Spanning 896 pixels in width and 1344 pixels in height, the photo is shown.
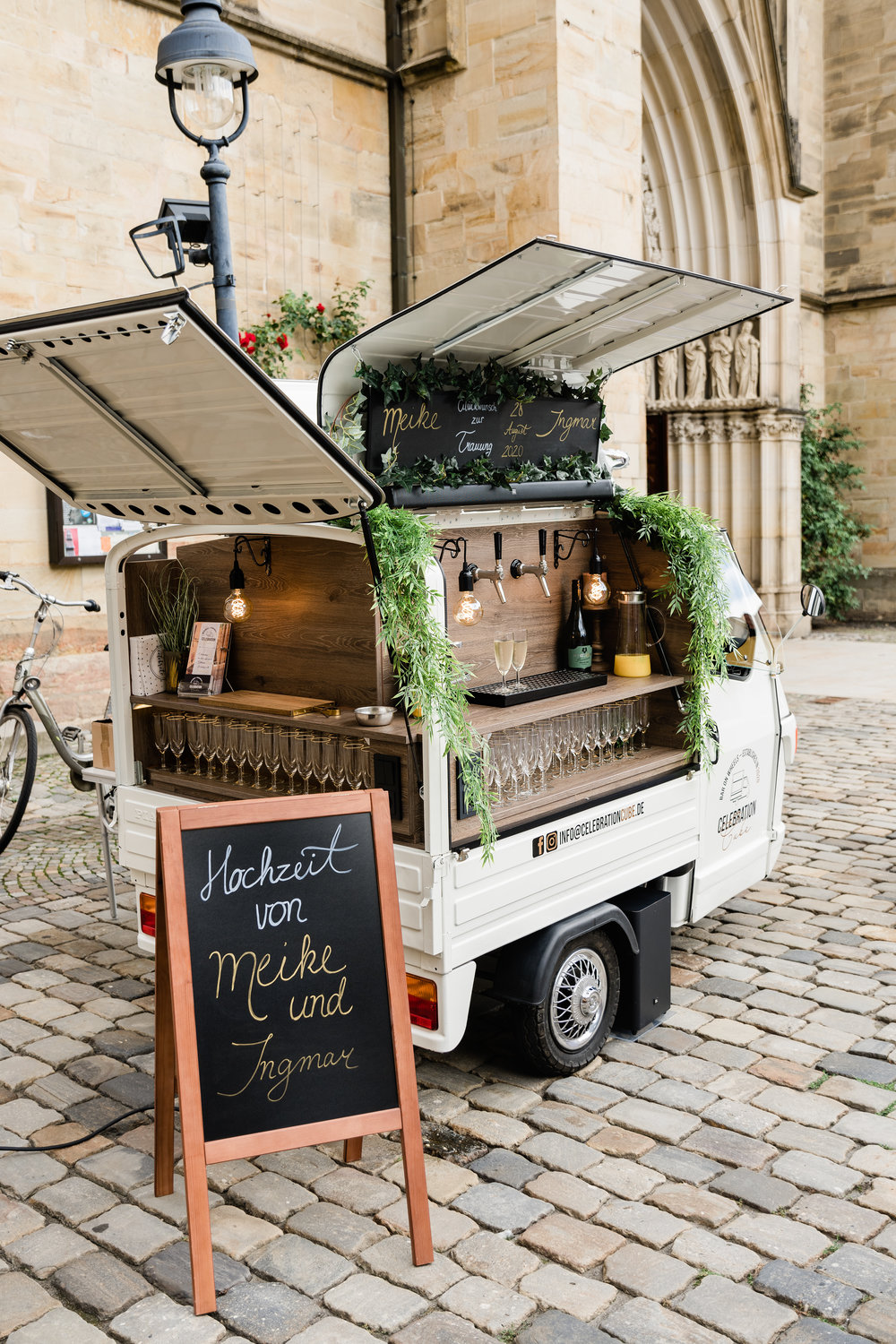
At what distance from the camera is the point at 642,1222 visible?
293cm

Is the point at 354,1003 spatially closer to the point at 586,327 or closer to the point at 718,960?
the point at 718,960

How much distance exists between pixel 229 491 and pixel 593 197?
792cm

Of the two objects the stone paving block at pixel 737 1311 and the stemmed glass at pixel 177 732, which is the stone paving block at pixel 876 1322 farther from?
the stemmed glass at pixel 177 732

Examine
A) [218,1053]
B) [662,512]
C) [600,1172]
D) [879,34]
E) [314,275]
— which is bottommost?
[600,1172]

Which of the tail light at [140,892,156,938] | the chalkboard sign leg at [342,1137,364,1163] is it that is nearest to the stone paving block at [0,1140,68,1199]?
the chalkboard sign leg at [342,1137,364,1163]

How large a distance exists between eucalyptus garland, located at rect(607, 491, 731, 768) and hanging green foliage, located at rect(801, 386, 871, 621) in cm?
1365

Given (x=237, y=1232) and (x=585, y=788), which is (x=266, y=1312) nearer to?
(x=237, y=1232)

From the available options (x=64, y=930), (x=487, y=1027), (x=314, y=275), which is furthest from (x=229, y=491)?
(x=314, y=275)

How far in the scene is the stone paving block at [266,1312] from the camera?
2527 millimetres

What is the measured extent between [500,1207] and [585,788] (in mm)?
1395

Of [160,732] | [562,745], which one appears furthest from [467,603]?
[160,732]

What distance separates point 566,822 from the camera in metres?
3.75

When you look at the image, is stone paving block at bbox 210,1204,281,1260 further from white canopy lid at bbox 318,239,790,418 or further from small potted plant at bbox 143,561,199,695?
white canopy lid at bbox 318,239,790,418

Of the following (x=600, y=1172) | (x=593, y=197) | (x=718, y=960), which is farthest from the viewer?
(x=593, y=197)
